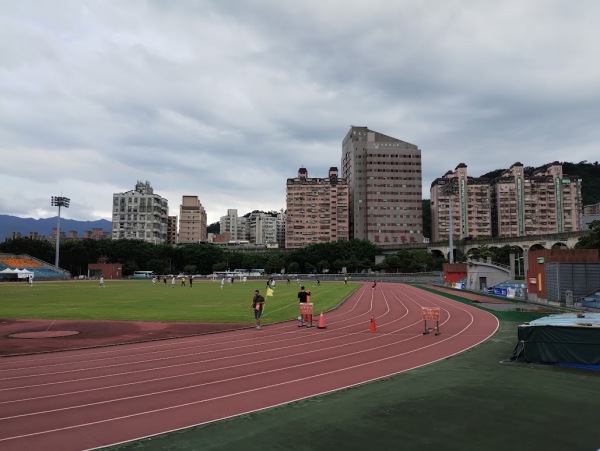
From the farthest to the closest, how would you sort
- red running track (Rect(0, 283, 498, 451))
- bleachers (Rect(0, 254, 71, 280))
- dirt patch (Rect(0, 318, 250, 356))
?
bleachers (Rect(0, 254, 71, 280)) → dirt patch (Rect(0, 318, 250, 356)) → red running track (Rect(0, 283, 498, 451))

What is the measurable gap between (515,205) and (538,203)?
24.6 feet

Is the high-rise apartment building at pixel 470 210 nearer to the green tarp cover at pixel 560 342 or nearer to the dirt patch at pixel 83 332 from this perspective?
the dirt patch at pixel 83 332

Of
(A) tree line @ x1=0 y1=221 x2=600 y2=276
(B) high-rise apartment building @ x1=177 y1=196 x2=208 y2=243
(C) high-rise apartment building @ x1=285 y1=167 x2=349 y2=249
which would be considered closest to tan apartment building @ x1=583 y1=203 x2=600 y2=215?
(A) tree line @ x1=0 y1=221 x2=600 y2=276

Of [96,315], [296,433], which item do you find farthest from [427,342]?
[96,315]

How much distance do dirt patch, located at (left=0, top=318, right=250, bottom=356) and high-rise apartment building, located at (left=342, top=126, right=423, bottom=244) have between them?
129 metres

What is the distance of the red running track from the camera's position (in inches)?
310

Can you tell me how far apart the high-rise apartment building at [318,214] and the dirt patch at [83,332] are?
136m

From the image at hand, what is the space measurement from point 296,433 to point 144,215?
164 meters

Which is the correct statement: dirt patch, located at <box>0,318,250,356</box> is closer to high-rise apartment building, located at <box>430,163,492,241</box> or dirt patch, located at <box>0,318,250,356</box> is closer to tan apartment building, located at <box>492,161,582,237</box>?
high-rise apartment building, located at <box>430,163,492,241</box>

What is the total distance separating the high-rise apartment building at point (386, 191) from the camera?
147625mm

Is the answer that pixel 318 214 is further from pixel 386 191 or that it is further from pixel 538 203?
pixel 538 203

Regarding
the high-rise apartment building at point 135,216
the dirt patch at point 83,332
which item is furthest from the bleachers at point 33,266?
the dirt patch at point 83,332

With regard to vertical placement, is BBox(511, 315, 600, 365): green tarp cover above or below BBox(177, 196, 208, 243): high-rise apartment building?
below

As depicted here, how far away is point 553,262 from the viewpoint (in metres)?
31.8
